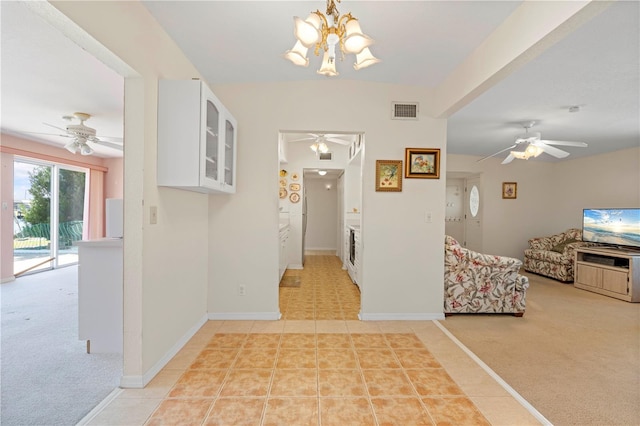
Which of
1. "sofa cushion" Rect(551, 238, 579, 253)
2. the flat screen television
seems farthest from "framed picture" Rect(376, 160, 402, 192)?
"sofa cushion" Rect(551, 238, 579, 253)

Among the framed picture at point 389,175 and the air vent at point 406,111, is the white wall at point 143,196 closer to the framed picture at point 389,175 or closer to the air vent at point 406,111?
the framed picture at point 389,175

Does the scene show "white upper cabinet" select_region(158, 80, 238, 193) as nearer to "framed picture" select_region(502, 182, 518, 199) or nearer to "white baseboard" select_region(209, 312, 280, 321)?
"white baseboard" select_region(209, 312, 280, 321)

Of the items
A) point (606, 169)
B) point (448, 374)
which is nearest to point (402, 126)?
point (448, 374)

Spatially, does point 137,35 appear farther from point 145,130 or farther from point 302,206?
point 302,206

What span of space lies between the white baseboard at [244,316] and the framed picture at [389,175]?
1.88 meters

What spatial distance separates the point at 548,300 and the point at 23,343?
613cm

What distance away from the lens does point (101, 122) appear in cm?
445

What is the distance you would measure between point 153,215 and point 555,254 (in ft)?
21.3

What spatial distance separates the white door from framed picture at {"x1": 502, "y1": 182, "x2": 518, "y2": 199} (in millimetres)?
482

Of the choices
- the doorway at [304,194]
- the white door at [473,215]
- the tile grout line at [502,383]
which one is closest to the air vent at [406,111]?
the doorway at [304,194]

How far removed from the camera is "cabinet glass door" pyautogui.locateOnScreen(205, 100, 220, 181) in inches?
92.5

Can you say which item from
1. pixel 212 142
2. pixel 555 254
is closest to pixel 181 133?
pixel 212 142

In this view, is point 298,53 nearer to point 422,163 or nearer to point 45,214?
point 422,163

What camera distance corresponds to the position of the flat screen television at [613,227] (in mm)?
4418
